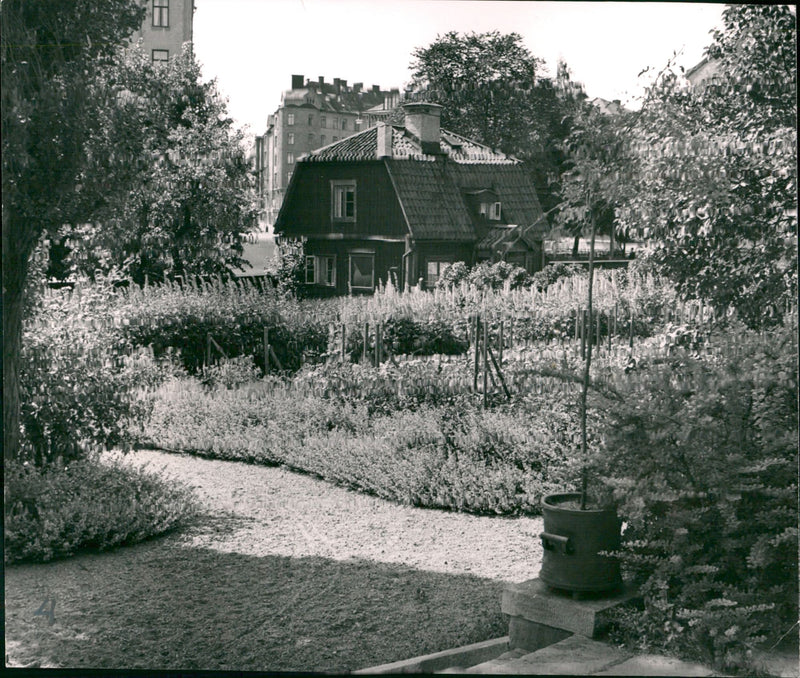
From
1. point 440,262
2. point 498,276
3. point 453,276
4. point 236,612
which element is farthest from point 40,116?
point 498,276

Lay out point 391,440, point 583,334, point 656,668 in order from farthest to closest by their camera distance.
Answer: point 583,334 → point 391,440 → point 656,668

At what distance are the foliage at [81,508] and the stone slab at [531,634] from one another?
248 centimetres

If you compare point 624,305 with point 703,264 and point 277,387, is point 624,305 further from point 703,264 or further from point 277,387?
point 277,387

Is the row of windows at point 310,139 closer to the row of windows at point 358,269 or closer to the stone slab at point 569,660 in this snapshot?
the row of windows at point 358,269

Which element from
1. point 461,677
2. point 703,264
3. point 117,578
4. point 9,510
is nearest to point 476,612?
point 461,677

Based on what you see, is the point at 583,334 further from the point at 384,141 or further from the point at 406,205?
the point at 384,141

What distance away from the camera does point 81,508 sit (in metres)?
5.30

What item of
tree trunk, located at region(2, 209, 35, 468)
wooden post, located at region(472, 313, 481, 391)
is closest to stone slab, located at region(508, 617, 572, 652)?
tree trunk, located at region(2, 209, 35, 468)

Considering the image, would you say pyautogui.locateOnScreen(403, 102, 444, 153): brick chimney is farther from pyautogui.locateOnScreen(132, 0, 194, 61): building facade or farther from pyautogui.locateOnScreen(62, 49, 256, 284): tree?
pyautogui.locateOnScreen(132, 0, 194, 61): building facade

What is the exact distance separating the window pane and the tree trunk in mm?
2025

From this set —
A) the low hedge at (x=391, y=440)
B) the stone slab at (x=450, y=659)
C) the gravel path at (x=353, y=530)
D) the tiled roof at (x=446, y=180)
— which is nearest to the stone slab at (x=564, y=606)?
the stone slab at (x=450, y=659)

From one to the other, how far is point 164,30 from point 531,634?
14.5ft

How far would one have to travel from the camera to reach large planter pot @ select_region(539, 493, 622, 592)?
12.5ft

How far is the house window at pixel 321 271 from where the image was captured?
6.18 meters
